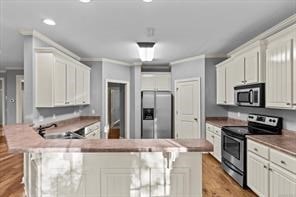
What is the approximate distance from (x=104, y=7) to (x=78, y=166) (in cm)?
194

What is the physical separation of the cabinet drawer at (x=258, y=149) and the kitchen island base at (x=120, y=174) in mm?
1478

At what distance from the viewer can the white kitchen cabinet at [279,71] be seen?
3008 mm

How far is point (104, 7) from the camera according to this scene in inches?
114

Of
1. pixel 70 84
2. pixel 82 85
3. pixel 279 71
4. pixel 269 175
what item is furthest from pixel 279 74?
pixel 82 85

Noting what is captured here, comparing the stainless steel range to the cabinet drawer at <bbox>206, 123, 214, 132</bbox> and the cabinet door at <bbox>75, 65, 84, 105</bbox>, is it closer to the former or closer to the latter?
the cabinet drawer at <bbox>206, 123, 214, 132</bbox>

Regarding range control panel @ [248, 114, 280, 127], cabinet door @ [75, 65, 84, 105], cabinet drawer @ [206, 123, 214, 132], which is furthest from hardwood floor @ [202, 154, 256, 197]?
cabinet door @ [75, 65, 84, 105]

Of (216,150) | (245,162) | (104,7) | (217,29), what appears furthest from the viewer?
(216,150)

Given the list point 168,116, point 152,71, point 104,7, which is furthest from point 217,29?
point 152,71

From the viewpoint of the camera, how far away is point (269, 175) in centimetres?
286

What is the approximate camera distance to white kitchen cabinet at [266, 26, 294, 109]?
9.87 ft

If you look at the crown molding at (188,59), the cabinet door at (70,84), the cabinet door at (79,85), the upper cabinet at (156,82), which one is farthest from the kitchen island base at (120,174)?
the upper cabinet at (156,82)

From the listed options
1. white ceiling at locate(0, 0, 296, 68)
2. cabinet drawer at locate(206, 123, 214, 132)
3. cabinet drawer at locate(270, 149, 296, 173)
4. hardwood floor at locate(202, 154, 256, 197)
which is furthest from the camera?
cabinet drawer at locate(206, 123, 214, 132)

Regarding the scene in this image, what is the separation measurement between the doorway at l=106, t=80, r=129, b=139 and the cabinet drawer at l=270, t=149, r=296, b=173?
5007 millimetres

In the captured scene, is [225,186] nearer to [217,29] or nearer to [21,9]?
[217,29]
